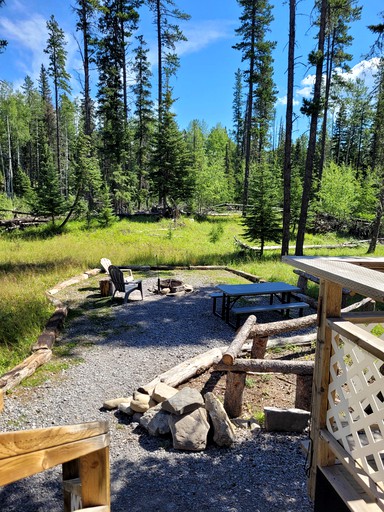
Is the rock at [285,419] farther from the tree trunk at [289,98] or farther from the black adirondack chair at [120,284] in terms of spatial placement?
the tree trunk at [289,98]

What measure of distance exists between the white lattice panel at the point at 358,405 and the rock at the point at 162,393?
2.32 metres

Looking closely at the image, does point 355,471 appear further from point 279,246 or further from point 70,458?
point 279,246

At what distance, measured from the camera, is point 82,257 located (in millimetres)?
13977

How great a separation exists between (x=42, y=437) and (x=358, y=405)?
1.75 meters

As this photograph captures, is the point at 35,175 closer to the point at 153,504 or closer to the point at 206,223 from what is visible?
the point at 206,223

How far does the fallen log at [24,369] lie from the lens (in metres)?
4.84

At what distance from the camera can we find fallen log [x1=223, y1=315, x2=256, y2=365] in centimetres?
420

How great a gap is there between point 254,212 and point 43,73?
121 feet

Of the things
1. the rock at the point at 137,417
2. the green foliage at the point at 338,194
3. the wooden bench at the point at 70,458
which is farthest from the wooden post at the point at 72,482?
the green foliage at the point at 338,194

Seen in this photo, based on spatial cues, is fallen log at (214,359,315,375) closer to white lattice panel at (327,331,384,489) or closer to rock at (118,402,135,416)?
rock at (118,402,135,416)

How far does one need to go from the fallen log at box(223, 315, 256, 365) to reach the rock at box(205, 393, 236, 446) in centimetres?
51

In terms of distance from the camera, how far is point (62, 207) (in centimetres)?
2159

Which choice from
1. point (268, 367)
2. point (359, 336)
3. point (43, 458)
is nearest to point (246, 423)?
point (268, 367)

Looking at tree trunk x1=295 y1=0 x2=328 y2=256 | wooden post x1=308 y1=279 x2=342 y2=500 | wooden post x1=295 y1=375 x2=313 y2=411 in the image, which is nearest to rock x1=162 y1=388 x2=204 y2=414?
wooden post x1=295 y1=375 x2=313 y2=411
